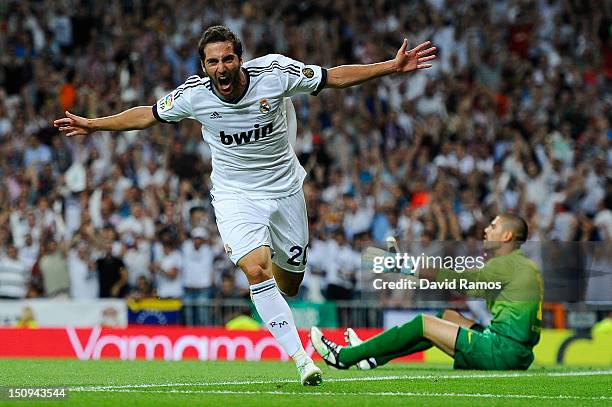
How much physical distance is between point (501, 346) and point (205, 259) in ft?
27.0

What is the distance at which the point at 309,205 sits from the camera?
20.4m

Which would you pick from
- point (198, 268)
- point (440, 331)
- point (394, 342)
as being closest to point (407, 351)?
point (394, 342)

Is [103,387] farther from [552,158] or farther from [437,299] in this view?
[552,158]

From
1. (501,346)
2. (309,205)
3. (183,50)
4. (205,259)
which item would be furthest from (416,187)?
(501,346)

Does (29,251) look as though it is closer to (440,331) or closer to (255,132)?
(440,331)

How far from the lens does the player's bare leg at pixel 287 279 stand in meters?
10.7

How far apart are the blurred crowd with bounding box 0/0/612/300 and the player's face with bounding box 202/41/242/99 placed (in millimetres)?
9624

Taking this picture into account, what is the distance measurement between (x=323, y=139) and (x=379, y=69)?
40.6 feet

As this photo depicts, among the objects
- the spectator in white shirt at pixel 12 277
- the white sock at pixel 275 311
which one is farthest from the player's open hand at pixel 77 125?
the spectator in white shirt at pixel 12 277

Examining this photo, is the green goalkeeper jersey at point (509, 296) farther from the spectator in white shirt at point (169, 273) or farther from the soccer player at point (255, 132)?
the spectator in white shirt at point (169, 273)

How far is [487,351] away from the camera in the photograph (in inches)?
458

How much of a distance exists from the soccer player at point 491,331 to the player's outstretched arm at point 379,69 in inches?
Result: 102

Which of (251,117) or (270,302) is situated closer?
(270,302)

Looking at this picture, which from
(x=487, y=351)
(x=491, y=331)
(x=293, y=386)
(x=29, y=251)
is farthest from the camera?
(x=29, y=251)
